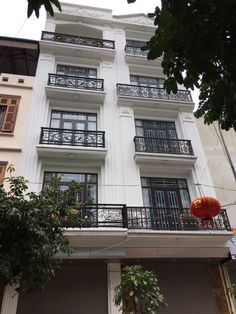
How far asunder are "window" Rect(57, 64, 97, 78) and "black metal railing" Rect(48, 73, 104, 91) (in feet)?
2.62

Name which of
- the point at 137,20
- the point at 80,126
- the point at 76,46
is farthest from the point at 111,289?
the point at 137,20

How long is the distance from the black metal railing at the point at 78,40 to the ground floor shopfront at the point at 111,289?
9367 mm

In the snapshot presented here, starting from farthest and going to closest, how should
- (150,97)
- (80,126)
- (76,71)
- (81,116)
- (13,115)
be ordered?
(76,71), (150,97), (81,116), (80,126), (13,115)

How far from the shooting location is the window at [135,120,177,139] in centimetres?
1108

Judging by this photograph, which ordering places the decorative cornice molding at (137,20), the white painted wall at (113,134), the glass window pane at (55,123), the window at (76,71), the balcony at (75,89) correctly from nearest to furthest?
the white painted wall at (113,134), the glass window pane at (55,123), the balcony at (75,89), the window at (76,71), the decorative cornice molding at (137,20)

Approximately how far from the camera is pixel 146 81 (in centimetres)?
1301

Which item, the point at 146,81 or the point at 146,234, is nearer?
the point at 146,234

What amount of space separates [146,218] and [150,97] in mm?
5240

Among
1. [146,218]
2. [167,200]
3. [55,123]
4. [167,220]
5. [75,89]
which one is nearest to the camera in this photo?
[146,218]

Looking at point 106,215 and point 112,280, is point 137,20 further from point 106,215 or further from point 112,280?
point 112,280

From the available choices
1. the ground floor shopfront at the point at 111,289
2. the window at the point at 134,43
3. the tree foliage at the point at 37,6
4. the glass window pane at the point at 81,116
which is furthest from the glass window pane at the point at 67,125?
the tree foliage at the point at 37,6

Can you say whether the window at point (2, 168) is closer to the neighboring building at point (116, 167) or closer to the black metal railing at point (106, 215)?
the neighboring building at point (116, 167)

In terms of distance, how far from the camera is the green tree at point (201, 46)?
2592mm

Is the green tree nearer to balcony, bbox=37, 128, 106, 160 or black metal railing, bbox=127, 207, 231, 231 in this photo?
black metal railing, bbox=127, 207, 231, 231
